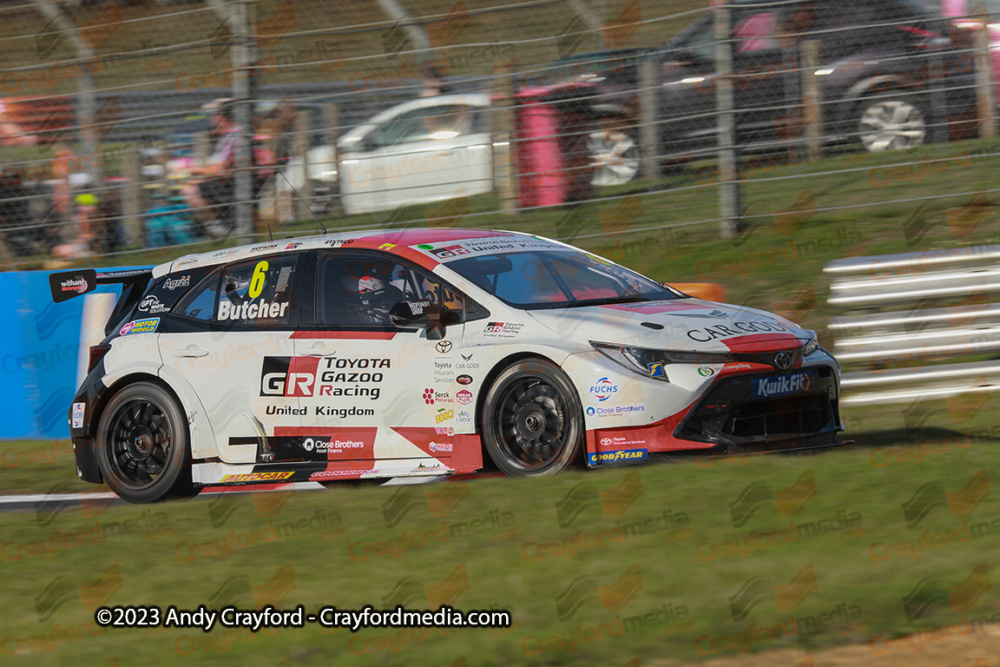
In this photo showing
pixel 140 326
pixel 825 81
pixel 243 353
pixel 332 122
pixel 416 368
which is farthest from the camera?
pixel 332 122

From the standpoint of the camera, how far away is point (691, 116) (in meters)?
12.9

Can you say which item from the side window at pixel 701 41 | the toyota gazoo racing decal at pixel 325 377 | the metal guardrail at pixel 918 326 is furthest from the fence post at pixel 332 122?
the toyota gazoo racing decal at pixel 325 377

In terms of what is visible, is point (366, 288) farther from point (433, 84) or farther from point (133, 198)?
point (133, 198)

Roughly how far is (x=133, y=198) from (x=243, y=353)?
7.08 metres

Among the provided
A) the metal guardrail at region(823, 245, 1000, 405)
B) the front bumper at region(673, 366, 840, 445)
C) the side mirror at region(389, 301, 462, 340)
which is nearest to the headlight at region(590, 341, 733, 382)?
the front bumper at region(673, 366, 840, 445)

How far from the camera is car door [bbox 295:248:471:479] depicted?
7.46 m

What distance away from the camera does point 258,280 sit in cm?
838

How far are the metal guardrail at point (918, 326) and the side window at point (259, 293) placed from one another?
3.87 m

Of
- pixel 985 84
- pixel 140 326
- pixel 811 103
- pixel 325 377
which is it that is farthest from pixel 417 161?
pixel 325 377

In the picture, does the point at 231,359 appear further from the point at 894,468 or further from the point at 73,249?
the point at 73,249

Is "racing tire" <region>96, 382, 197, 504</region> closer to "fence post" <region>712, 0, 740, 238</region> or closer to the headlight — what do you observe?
the headlight

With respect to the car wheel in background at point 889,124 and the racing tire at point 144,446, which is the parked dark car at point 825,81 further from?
the racing tire at point 144,446

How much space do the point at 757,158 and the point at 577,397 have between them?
6395 mm

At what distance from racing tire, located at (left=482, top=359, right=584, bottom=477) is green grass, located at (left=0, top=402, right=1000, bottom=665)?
14 cm
